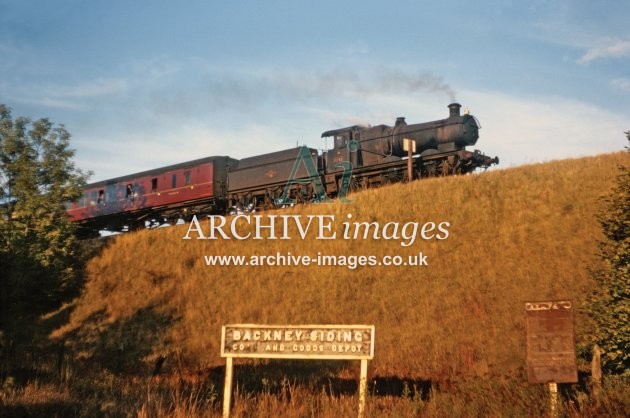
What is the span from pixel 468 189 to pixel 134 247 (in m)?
16.2

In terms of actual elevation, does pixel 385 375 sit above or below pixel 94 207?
below

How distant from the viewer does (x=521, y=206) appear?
24219 millimetres

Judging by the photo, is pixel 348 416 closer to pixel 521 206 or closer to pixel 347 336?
pixel 347 336

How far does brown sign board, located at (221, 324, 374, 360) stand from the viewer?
9250mm

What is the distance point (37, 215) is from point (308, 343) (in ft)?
70.4

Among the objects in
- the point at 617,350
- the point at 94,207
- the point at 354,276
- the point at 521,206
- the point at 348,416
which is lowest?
the point at 348,416

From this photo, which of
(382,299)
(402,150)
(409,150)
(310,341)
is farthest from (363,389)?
(402,150)

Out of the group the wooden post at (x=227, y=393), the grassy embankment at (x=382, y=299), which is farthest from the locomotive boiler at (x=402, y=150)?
the wooden post at (x=227, y=393)

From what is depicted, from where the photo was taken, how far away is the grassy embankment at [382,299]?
42.3 feet

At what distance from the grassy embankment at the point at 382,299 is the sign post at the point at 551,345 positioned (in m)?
1.13

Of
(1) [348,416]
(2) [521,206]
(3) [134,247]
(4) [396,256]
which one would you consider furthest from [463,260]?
(3) [134,247]

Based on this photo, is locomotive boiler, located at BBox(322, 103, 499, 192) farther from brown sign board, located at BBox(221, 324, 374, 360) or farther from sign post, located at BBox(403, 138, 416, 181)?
brown sign board, located at BBox(221, 324, 374, 360)

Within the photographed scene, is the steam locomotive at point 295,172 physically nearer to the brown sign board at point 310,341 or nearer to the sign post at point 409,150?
the sign post at point 409,150

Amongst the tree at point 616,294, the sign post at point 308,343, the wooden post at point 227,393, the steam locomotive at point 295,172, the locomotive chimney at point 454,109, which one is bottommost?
the wooden post at point 227,393
